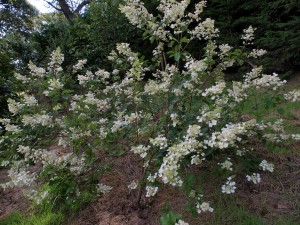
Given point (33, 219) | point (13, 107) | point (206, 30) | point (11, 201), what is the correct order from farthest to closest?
point (11, 201) → point (33, 219) → point (13, 107) → point (206, 30)

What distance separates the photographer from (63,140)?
2.46 metres

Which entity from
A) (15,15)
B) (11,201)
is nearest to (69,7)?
(15,15)

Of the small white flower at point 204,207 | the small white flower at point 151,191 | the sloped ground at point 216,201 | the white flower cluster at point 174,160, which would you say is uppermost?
the white flower cluster at point 174,160

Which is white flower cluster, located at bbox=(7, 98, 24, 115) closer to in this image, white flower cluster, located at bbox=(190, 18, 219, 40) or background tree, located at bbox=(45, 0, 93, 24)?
white flower cluster, located at bbox=(190, 18, 219, 40)

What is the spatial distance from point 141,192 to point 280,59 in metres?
4.10

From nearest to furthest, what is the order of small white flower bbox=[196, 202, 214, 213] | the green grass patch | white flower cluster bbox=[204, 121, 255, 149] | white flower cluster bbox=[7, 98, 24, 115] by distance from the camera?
white flower cluster bbox=[204, 121, 255, 149] → small white flower bbox=[196, 202, 214, 213] → white flower cluster bbox=[7, 98, 24, 115] → the green grass patch

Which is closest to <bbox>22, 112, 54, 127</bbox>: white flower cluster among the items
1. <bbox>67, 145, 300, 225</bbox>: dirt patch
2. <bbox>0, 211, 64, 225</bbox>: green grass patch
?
<bbox>67, 145, 300, 225</bbox>: dirt patch

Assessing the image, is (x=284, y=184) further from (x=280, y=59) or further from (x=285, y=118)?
(x=280, y=59)

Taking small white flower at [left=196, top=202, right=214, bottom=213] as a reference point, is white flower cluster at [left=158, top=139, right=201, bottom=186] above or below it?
above

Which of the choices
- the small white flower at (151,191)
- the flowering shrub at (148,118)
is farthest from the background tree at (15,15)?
the small white flower at (151,191)

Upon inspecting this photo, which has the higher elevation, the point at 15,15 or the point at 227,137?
the point at 15,15

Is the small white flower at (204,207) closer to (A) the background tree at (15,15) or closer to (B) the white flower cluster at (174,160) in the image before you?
(B) the white flower cluster at (174,160)

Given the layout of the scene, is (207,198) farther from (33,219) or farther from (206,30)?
(33,219)

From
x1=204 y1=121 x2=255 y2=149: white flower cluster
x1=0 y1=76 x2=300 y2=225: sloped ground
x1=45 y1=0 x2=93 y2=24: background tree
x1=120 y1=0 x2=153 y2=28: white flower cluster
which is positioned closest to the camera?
x1=204 y1=121 x2=255 y2=149: white flower cluster
